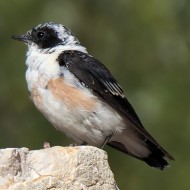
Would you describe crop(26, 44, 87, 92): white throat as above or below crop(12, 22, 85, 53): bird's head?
below

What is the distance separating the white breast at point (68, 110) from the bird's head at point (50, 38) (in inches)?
14.0

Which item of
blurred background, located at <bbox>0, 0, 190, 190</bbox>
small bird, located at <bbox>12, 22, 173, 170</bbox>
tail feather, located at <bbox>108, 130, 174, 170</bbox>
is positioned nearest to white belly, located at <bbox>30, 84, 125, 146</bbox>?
small bird, located at <bbox>12, 22, 173, 170</bbox>

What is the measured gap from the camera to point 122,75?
9609 millimetres

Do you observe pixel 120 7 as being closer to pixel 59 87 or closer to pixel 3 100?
pixel 3 100

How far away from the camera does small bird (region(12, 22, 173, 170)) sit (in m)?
7.07

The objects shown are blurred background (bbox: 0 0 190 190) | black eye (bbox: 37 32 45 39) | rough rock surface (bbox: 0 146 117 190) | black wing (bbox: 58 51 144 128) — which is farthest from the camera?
blurred background (bbox: 0 0 190 190)

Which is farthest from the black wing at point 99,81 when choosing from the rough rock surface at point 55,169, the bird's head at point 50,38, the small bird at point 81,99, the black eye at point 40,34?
the rough rock surface at point 55,169

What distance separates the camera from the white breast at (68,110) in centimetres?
707

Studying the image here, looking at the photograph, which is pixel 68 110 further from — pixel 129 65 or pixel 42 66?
pixel 129 65

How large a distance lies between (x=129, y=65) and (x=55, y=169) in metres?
4.62

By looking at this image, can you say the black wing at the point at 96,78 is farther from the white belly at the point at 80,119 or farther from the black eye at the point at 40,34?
the black eye at the point at 40,34

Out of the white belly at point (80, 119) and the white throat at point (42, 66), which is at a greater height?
the white throat at point (42, 66)

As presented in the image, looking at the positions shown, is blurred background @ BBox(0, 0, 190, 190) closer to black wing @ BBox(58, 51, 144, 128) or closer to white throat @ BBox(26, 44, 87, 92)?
black wing @ BBox(58, 51, 144, 128)

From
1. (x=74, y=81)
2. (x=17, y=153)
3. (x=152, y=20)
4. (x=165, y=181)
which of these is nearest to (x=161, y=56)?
(x=152, y=20)
